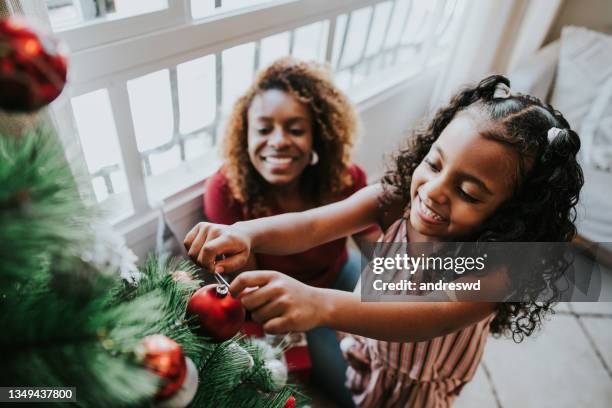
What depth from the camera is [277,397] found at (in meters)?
0.54

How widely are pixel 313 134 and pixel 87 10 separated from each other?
0.60 m

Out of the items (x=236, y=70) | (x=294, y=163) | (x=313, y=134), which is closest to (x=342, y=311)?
(x=294, y=163)

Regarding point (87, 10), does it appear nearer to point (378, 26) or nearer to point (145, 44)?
point (145, 44)

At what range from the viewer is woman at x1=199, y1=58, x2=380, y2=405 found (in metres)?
1.04

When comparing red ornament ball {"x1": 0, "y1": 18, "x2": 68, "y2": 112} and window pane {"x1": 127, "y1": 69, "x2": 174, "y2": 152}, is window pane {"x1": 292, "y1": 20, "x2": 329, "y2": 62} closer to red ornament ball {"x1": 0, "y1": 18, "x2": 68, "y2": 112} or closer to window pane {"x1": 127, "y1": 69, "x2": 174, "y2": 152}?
window pane {"x1": 127, "y1": 69, "x2": 174, "y2": 152}

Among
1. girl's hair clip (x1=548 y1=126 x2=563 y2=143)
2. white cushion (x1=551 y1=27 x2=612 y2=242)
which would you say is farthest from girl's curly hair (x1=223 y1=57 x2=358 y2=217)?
white cushion (x1=551 y1=27 x2=612 y2=242)

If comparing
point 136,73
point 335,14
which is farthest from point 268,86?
point 335,14

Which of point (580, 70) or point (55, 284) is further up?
point (55, 284)

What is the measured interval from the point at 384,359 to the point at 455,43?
4.86 ft

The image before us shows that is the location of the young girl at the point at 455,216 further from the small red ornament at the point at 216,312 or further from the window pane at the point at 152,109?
the window pane at the point at 152,109

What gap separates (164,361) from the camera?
0.33m

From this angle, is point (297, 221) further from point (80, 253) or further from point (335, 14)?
point (335, 14)

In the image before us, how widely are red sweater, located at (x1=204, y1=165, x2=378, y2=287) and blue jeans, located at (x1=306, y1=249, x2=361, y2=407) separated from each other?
12 cm

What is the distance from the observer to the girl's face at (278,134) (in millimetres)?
1028
